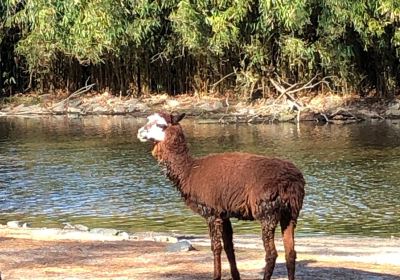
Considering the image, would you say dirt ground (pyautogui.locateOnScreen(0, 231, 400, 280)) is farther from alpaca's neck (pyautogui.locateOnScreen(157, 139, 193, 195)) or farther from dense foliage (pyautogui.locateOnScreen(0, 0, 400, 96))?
dense foliage (pyautogui.locateOnScreen(0, 0, 400, 96))

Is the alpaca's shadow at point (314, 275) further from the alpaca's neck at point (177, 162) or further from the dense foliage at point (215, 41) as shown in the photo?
the dense foliage at point (215, 41)

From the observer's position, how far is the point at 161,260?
33.3 feet

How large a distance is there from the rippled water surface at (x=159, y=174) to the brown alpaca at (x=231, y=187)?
5987 mm

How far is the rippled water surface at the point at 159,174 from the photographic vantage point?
51.2ft

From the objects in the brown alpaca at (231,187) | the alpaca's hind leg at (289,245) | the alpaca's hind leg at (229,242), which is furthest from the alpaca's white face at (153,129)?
the alpaca's hind leg at (289,245)

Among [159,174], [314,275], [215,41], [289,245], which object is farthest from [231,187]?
[215,41]

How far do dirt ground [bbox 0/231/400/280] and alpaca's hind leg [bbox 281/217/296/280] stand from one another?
2.83 ft

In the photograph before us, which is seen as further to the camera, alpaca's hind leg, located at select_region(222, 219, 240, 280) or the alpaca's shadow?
the alpaca's shadow

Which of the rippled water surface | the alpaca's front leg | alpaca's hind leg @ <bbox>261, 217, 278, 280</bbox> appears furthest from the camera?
the rippled water surface

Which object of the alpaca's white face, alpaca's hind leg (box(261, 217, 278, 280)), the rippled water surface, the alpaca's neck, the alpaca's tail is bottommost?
the rippled water surface

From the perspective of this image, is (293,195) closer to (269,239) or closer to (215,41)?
(269,239)

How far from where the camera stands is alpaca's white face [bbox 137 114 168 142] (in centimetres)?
837

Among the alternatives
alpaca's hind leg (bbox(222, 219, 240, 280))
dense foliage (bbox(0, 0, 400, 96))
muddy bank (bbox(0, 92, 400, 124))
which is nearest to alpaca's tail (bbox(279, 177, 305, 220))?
alpaca's hind leg (bbox(222, 219, 240, 280))

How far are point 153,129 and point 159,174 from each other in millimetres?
12462
